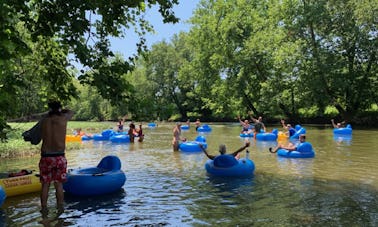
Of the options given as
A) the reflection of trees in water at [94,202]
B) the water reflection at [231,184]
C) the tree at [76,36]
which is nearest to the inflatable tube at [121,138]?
the water reflection at [231,184]

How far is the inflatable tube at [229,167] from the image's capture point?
1019 centimetres

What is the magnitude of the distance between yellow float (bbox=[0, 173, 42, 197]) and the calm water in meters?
0.16

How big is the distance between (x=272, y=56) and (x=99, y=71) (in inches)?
1304

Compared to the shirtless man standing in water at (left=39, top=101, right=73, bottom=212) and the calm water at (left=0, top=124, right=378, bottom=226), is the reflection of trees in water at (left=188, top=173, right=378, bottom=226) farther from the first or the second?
the shirtless man standing in water at (left=39, top=101, right=73, bottom=212)

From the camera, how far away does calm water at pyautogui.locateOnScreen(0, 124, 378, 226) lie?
6.47 metres

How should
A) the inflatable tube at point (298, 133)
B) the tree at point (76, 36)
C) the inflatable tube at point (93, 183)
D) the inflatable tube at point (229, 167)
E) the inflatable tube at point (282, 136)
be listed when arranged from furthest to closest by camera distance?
the inflatable tube at point (282, 136) < the inflatable tube at point (298, 133) < the inflatable tube at point (229, 167) < the inflatable tube at point (93, 183) < the tree at point (76, 36)

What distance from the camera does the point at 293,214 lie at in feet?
22.0

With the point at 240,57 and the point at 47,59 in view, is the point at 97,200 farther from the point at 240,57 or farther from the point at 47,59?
the point at 240,57

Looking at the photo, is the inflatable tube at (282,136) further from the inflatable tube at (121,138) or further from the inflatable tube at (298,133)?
the inflatable tube at (121,138)

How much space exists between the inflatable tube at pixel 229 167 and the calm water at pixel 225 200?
1.01 feet

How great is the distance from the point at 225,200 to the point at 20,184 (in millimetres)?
4271

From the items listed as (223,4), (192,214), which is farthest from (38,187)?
(223,4)

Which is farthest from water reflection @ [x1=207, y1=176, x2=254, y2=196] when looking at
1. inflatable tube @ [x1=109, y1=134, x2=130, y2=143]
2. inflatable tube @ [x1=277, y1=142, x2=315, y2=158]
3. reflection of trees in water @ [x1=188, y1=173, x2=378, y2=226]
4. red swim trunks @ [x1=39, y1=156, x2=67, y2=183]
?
inflatable tube @ [x1=109, y1=134, x2=130, y2=143]

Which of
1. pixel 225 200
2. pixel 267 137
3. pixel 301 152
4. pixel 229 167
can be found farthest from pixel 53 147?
pixel 267 137
